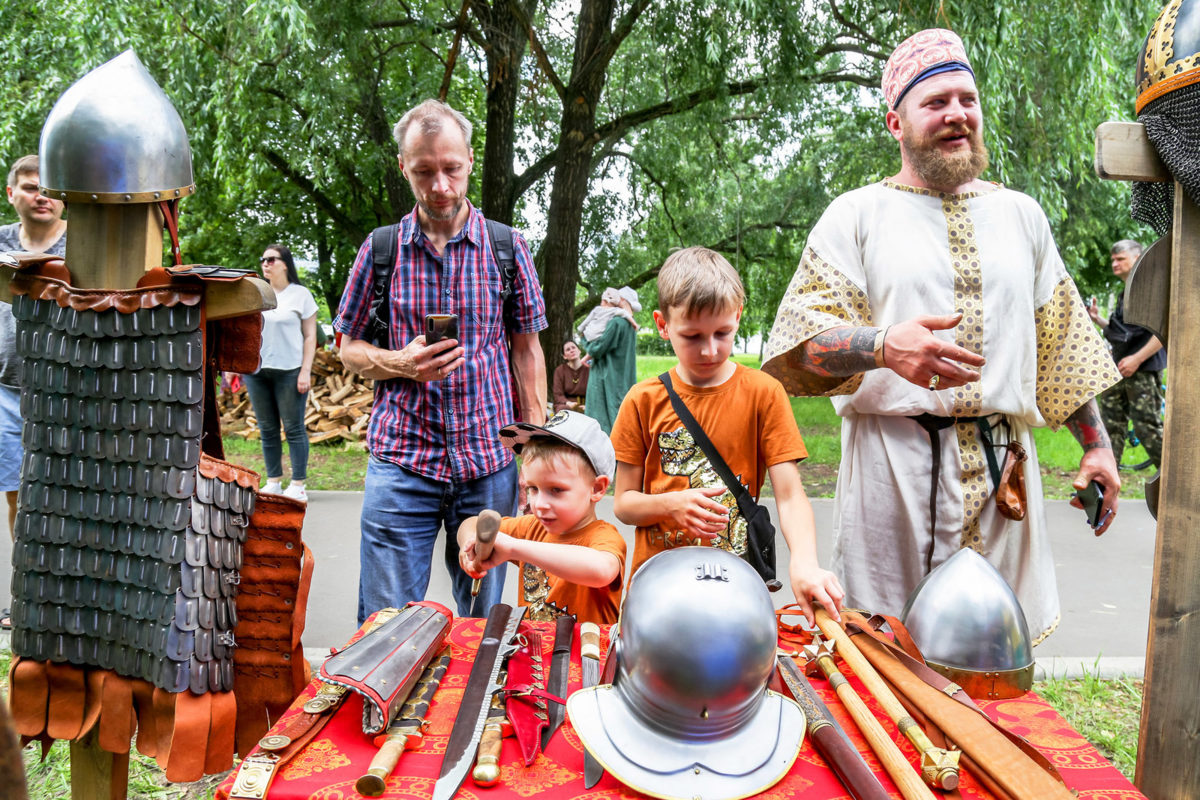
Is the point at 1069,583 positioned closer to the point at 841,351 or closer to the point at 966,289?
the point at 966,289

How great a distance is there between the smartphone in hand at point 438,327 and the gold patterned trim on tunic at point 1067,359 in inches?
61.8

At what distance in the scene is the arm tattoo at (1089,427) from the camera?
80.7 inches

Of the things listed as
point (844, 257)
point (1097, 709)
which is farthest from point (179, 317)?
point (1097, 709)

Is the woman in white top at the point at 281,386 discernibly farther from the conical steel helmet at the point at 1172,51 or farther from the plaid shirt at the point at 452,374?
the conical steel helmet at the point at 1172,51

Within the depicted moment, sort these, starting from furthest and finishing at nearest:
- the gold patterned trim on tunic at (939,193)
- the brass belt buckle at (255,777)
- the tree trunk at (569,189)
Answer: the tree trunk at (569,189) → the gold patterned trim on tunic at (939,193) → the brass belt buckle at (255,777)

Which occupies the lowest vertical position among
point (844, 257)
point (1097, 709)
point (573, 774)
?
point (1097, 709)

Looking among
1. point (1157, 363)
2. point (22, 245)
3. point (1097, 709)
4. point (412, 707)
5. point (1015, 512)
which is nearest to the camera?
point (412, 707)

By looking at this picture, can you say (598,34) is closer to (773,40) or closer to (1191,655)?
(773,40)

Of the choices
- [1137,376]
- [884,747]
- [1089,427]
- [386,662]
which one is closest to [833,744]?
[884,747]

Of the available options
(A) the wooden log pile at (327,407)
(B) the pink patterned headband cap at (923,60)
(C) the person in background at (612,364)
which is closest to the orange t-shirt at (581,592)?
(B) the pink patterned headband cap at (923,60)

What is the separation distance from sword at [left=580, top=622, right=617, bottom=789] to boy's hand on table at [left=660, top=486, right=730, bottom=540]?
0.96 ft

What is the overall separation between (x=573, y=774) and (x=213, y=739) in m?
0.80

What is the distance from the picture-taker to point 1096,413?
6.77ft

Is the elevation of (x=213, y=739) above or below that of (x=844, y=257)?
below
